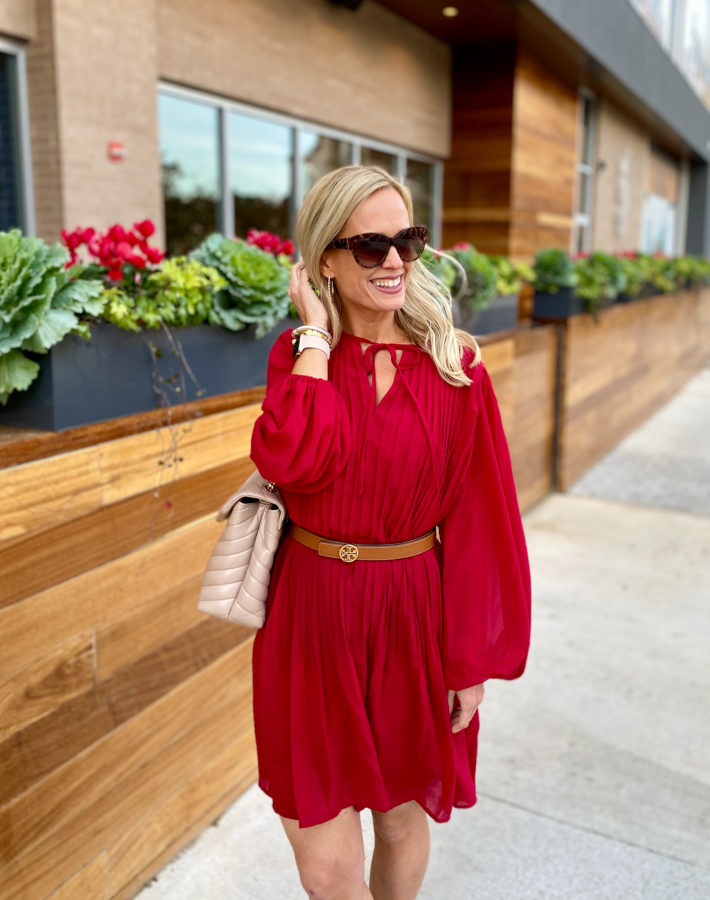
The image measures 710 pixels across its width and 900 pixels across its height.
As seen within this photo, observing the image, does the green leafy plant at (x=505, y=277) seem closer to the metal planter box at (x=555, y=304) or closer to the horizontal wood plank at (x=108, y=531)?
the metal planter box at (x=555, y=304)

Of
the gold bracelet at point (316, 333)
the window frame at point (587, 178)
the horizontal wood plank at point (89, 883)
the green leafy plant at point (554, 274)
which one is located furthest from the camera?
the window frame at point (587, 178)

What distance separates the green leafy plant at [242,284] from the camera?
2814 mm

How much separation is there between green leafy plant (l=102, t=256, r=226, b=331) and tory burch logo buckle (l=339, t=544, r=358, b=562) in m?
0.96

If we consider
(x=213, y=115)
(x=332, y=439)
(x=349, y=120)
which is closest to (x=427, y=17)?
(x=349, y=120)

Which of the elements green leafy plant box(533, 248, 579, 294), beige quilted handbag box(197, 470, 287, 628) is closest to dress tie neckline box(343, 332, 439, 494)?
beige quilted handbag box(197, 470, 287, 628)

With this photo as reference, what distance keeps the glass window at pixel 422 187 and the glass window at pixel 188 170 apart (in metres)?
3.48

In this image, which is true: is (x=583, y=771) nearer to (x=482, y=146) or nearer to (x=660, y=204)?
(x=482, y=146)

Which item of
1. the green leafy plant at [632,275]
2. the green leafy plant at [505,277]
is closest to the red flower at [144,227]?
the green leafy plant at [505,277]

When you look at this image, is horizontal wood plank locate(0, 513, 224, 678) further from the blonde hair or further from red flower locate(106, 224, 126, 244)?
the blonde hair

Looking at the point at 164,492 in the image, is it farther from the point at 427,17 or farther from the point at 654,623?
the point at 427,17

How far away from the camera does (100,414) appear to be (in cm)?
236

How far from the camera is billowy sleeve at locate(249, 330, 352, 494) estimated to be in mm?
1720

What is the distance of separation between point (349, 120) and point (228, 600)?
7251 mm

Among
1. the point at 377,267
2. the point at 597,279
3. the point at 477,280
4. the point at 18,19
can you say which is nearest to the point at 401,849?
the point at 377,267
